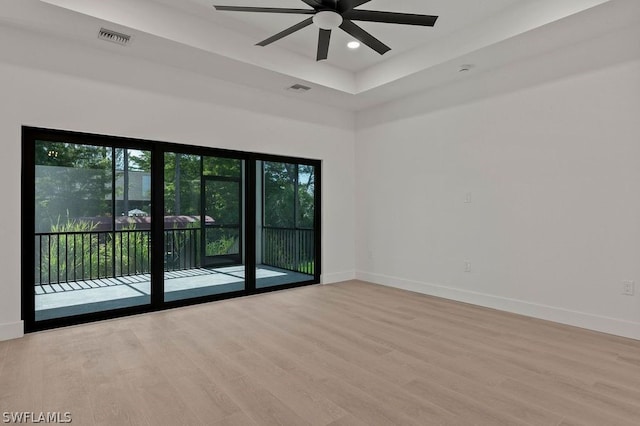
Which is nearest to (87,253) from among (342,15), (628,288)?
(342,15)

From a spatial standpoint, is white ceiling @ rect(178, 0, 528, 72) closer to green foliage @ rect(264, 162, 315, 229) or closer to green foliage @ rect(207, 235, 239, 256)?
green foliage @ rect(264, 162, 315, 229)

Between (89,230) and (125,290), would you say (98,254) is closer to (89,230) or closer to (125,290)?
(89,230)

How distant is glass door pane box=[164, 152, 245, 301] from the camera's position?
4414 millimetres

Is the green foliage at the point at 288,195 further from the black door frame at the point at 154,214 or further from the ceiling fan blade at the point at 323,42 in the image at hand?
the ceiling fan blade at the point at 323,42

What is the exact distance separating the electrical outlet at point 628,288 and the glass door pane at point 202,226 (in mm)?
4284

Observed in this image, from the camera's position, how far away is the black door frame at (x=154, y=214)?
11.3 feet

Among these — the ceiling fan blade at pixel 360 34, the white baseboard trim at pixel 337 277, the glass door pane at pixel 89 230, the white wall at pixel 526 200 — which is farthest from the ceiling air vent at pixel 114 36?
the white baseboard trim at pixel 337 277

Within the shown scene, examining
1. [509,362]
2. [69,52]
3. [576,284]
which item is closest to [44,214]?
[69,52]

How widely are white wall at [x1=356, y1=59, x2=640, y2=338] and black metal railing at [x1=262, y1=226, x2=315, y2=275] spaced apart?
3.76 ft

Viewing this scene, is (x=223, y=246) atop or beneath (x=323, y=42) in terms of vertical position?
beneath

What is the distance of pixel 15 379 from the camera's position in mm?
2479

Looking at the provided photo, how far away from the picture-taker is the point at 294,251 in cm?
589

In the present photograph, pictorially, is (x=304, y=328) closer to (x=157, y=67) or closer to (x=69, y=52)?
(x=157, y=67)

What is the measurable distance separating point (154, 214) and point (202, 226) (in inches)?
25.7
